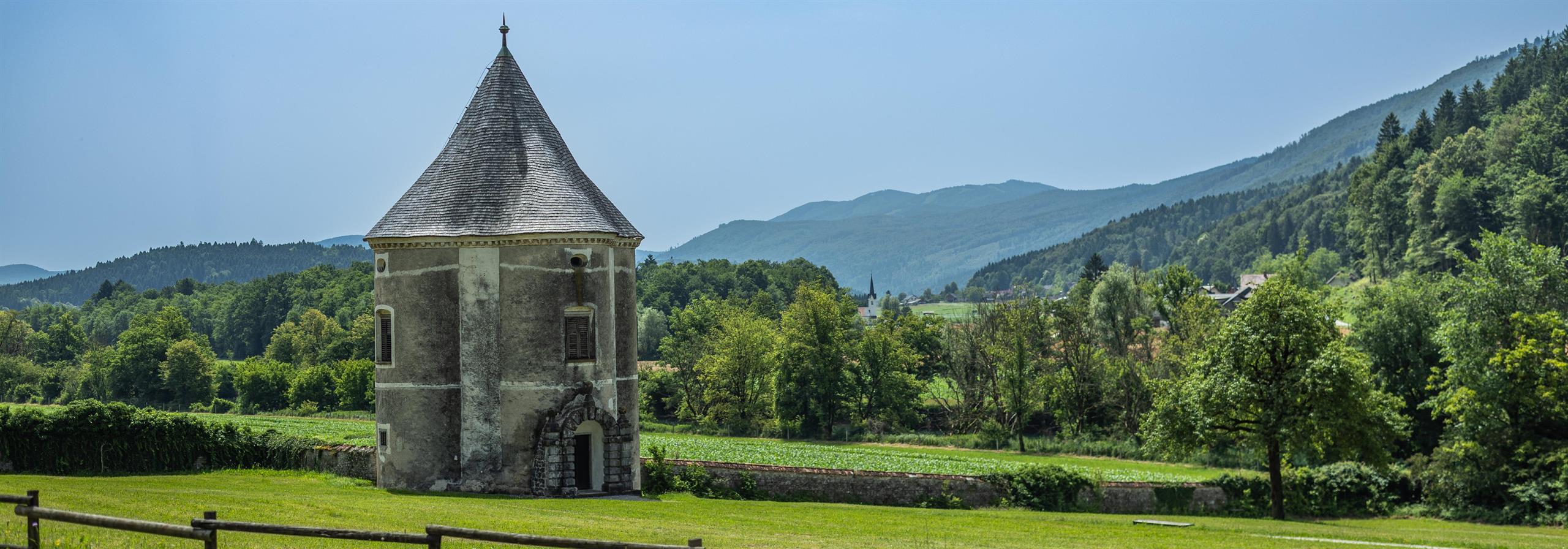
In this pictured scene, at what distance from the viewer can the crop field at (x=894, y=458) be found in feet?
185

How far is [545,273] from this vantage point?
117 ft

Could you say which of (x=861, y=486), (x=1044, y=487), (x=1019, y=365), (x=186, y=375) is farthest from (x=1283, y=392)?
(x=186, y=375)

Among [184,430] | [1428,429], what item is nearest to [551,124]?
[184,430]

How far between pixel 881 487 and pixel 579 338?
10.8m

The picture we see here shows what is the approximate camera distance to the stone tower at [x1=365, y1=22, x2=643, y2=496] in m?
35.4

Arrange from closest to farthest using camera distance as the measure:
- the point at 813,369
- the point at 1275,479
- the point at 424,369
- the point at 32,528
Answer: the point at 32,528 < the point at 424,369 < the point at 1275,479 < the point at 813,369

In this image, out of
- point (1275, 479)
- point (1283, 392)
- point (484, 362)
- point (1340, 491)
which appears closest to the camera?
point (484, 362)

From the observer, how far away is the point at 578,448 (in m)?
36.9

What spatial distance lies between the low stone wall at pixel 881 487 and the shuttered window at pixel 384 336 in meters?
4.03

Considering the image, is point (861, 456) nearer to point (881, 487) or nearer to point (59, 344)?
point (881, 487)

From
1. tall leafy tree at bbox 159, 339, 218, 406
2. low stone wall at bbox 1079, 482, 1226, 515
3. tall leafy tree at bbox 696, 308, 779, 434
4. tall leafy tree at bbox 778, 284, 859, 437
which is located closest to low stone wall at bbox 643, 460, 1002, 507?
low stone wall at bbox 1079, 482, 1226, 515

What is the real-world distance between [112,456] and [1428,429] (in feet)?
168

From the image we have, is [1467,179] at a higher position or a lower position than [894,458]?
higher

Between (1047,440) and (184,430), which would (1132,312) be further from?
(184,430)
